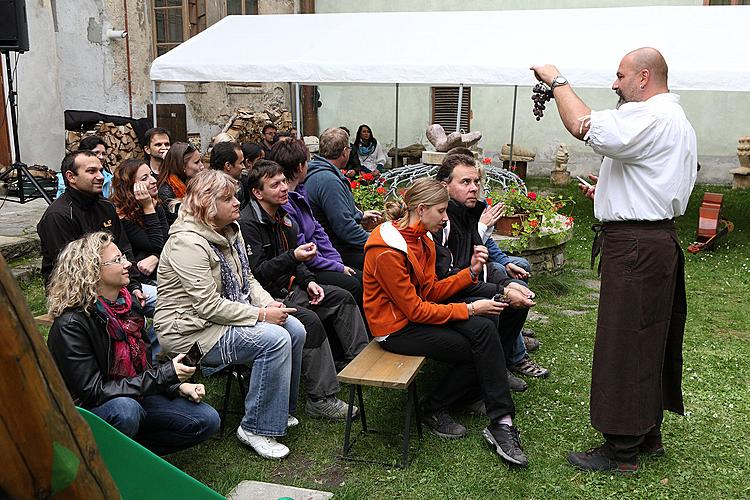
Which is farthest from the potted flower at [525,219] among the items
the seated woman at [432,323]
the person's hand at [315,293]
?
the seated woman at [432,323]

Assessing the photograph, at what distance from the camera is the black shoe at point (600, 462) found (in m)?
3.37

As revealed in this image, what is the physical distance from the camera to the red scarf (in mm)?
2934

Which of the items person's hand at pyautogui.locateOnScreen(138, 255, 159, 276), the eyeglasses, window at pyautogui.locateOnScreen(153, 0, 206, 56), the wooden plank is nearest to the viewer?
the eyeglasses

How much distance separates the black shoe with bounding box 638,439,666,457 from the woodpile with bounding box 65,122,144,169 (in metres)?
8.89

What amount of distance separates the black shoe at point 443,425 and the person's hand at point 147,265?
1930 millimetres

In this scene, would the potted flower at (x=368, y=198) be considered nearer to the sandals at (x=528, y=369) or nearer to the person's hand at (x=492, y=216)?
the person's hand at (x=492, y=216)

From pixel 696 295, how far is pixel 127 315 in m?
5.32

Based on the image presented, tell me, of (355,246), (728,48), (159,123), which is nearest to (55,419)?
(355,246)

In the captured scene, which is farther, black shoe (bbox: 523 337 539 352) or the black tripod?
the black tripod

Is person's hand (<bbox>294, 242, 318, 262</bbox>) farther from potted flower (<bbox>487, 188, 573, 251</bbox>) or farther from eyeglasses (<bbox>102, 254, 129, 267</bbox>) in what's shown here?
potted flower (<bbox>487, 188, 573, 251</bbox>)

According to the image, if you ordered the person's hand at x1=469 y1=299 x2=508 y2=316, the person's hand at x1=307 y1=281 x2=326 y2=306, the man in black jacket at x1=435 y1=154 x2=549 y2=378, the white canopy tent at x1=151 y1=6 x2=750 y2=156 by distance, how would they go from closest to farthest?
the person's hand at x1=469 y1=299 x2=508 y2=316 < the person's hand at x1=307 y1=281 x2=326 y2=306 < the man in black jacket at x1=435 y1=154 x2=549 y2=378 < the white canopy tent at x1=151 y1=6 x2=750 y2=156

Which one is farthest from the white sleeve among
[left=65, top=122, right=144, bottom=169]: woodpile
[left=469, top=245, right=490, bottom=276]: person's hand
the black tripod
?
[left=65, top=122, right=144, bottom=169]: woodpile

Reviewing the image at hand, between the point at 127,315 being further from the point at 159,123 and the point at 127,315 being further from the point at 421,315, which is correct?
the point at 159,123

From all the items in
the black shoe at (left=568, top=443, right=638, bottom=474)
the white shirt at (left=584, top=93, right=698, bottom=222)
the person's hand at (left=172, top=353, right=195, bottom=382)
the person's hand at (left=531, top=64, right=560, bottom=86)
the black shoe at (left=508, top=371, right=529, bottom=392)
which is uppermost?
the person's hand at (left=531, top=64, right=560, bottom=86)
